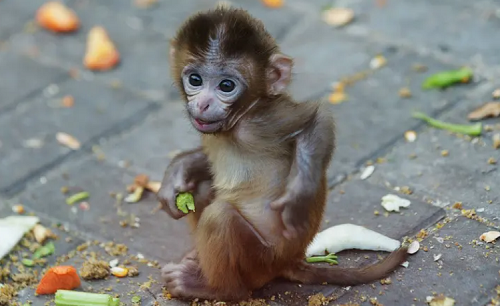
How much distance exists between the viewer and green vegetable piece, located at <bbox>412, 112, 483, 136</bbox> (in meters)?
5.52

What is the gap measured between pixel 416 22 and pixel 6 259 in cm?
371

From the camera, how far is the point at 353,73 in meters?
6.54

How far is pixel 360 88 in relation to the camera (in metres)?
6.34

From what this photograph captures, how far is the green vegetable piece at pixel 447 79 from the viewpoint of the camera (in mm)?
6164

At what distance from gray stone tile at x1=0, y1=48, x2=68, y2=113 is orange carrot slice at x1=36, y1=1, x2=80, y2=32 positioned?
1.45ft

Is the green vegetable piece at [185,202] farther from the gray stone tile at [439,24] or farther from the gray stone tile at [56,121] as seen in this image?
the gray stone tile at [439,24]

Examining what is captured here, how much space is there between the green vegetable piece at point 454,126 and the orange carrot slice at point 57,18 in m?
3.17

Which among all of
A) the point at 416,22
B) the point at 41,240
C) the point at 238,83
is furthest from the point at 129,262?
the point at 416,22

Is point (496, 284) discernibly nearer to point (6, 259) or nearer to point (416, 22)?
point (6, 259)

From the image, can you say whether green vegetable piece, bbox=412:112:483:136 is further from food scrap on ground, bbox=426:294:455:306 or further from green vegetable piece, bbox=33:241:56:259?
green vegetable piece, bbox=33:241:56:259

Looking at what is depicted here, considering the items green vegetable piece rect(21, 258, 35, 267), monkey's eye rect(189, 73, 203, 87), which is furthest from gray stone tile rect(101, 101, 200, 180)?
monkey's eye rect(189, 73, 203, 87)

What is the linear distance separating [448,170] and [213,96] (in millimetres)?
1751

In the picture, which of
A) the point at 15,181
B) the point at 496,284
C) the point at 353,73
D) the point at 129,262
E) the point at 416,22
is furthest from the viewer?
the point at 416,22

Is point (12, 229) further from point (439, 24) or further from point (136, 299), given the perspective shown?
point (439, 24)
